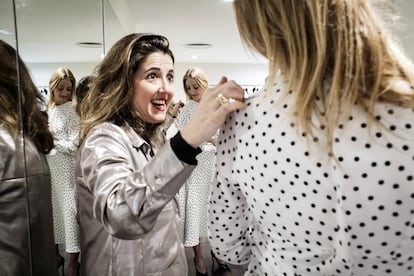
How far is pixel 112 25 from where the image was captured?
9.04 ft

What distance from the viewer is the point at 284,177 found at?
1.65 feet

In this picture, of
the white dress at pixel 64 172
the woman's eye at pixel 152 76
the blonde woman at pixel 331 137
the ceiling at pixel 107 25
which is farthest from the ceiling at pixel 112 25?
the woman's eye at pixel 152 76

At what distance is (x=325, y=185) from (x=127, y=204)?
14.9 inches

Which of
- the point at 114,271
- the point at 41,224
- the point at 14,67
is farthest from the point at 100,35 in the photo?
the point at 114,271

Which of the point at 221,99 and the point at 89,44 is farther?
the point at 89,44

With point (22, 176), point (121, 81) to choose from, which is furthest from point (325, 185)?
point (22, 176)

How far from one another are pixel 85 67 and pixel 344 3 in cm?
161

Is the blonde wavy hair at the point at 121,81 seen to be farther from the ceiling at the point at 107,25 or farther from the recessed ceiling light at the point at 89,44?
the recessed ceiling light at the point at 89,44

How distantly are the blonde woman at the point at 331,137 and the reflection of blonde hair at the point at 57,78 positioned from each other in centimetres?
96

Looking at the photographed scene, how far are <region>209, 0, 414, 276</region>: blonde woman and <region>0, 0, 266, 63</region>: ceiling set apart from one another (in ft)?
0.42

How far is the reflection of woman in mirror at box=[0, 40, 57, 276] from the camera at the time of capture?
36.8 inches

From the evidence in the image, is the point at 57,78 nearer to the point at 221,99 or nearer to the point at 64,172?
the point at 64,172

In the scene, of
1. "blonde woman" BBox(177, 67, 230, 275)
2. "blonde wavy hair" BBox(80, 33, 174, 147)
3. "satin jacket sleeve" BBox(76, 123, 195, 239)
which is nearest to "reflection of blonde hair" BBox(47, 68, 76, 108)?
"blonde wavy hair" BBox(80, 33, 174, 147)

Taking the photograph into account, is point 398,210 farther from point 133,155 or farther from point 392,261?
point 133,155
